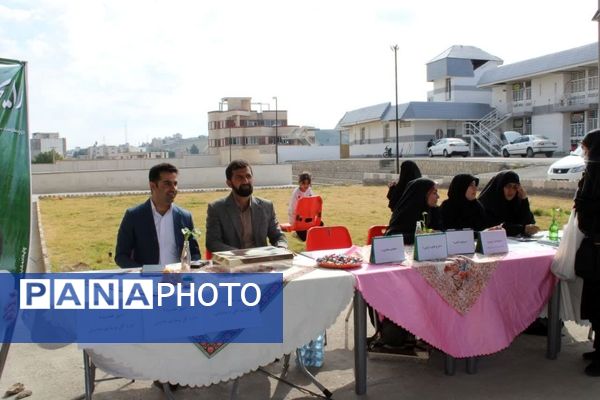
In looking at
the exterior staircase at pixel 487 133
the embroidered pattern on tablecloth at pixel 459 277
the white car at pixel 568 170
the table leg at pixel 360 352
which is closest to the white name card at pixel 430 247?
the embroidered pattern on tablecloth at pixel 459 277

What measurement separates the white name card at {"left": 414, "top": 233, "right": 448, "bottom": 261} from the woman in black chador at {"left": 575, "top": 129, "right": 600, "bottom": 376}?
953 mm

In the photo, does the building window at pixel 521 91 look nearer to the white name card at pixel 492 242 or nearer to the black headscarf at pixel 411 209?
the black headscarf at pixel 411 209

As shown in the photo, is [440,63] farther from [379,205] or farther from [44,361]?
[44,361]

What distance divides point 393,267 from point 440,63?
136ft

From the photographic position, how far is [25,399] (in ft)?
11.6

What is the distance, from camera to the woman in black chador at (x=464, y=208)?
16.1ft

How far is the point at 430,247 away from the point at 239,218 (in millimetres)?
1444

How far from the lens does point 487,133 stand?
120 feet

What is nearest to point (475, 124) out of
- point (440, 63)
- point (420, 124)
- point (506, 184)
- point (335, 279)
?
point (420, 124)

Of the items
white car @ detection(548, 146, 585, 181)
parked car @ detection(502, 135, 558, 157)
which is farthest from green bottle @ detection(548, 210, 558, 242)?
parked car @ detection(502, 135, 558, 157)

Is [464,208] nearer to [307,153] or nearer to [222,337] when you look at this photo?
[222,337]

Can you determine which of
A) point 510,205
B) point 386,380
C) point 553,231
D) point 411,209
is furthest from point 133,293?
point 510,205

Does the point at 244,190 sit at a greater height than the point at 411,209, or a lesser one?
greater

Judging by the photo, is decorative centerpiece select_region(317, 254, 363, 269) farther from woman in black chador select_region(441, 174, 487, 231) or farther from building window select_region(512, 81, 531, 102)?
building window select_region(512, 81, 531, 102)
